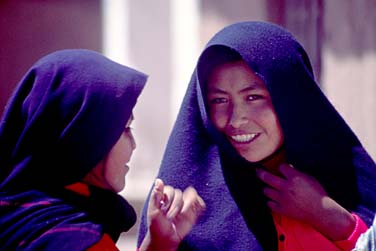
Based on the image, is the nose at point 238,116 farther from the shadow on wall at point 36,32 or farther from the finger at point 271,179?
the shadow on wall at point 36,32

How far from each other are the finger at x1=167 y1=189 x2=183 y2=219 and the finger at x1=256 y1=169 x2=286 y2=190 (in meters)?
0.33

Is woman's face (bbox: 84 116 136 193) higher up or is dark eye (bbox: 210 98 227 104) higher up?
dark eye (bbox: 210 98 227 104)

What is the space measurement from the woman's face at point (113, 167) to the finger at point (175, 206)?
0.19 m

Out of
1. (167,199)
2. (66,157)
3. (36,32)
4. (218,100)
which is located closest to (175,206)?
(167,199)

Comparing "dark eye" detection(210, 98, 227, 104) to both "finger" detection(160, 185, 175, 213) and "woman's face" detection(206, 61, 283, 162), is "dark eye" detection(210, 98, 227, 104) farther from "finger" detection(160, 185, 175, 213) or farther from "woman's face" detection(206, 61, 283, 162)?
"finger" detection(160, 185, 175, 213)

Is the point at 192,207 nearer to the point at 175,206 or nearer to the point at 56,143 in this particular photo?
the point at 175,206

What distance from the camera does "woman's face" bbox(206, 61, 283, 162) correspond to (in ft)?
9.89

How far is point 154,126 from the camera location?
5789 mm

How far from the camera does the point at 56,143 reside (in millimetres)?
2740

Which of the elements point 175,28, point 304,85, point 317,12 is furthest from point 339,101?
point 304,85

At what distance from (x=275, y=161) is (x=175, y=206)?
472 millimetres

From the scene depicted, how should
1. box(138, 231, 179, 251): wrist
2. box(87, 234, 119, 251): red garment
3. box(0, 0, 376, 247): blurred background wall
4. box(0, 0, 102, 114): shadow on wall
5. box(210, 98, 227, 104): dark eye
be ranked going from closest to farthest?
1. box(87, 234, 119, 251): red garment
2. box(138, 231, 179, 251): wrist
3. box(210, 98, 227, 104): dark eye
4. box(0, 0, 376, 247): blurred background wall
5. box(0, 0, 102, 114): shadow on wall

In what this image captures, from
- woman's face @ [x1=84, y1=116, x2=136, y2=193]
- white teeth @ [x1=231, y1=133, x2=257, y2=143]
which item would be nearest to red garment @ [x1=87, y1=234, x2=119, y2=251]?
woman's face @ [x1=84, y1=116, x2=136, y2=193]

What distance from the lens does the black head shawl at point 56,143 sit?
2.67 m
